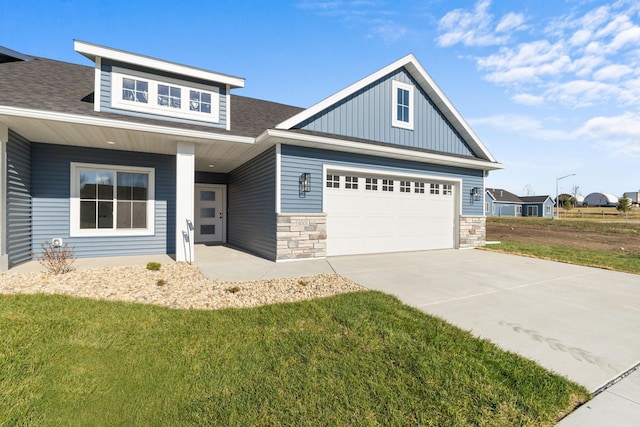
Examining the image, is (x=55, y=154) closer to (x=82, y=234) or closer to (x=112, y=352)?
(x=82, y=234)

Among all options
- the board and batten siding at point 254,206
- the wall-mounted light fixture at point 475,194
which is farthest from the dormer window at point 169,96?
the wall-mounted light fixture at point 475,194

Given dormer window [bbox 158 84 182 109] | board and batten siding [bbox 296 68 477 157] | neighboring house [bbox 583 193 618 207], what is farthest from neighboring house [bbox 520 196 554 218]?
dormer window [bbox 158 84 182 109]

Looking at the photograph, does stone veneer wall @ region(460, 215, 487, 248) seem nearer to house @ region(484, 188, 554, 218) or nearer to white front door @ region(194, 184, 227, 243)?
white front door @ region(194, 184, 227, 243)

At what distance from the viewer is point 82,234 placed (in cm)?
800

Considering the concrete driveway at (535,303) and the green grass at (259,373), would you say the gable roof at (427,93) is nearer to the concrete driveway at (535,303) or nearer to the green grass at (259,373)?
the concrete driveway at (535,303)

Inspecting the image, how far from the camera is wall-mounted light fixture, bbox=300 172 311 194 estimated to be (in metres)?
7.85

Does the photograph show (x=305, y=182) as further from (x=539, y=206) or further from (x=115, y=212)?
(x=539, y=206)

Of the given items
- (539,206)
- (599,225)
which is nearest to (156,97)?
(599,225)

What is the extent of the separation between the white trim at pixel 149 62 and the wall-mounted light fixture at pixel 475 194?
927 centimetres

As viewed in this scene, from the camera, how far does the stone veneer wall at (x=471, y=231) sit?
10.9 m

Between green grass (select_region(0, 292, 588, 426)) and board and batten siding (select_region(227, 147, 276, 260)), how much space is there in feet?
14.8

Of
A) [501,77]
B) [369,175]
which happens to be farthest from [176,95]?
[501,77]

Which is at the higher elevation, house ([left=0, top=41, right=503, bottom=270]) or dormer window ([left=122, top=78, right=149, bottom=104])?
dormer window ([left=122, top=78, right=149, bottom=104])

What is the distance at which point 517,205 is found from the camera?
4784cm
